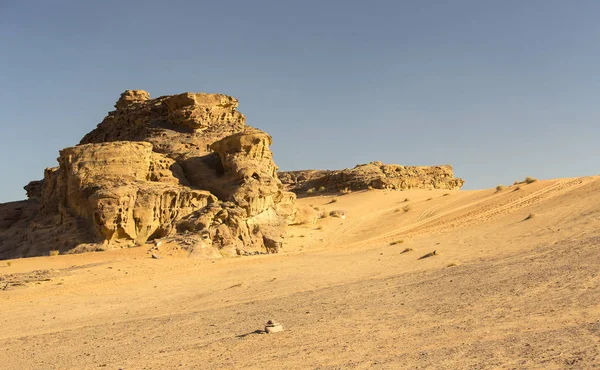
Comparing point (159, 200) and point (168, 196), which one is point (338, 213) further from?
point (159, 200)

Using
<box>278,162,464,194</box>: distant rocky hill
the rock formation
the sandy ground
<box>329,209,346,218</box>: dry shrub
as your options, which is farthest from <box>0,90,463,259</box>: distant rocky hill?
<box>278,162,464,194</box>: distant rocky hill

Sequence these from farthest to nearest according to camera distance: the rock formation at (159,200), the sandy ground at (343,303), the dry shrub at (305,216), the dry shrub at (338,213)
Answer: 1. the dry shrub at (338,213)
2. the dry shrub at (305,216)
3. the rock formation at (159,200)
4. the sandy ground at (343,303)

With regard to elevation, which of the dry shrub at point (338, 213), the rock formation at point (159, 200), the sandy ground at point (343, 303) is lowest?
the sandy ground at point (343, 303)

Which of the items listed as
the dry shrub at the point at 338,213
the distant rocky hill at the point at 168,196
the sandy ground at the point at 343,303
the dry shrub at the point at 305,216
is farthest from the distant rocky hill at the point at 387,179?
the sandy ground at the point at 343,303

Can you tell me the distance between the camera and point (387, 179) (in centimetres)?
3931

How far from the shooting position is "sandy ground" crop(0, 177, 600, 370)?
276 inches

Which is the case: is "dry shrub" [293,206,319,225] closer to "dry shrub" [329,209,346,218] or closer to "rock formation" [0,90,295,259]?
"rock formation" [0,90,295,259]

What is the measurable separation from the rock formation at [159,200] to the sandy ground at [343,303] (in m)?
1.62

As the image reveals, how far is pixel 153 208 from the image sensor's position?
63.7ft

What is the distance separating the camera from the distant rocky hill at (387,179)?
130 feet

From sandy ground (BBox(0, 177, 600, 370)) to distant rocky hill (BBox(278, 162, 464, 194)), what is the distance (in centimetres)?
1824

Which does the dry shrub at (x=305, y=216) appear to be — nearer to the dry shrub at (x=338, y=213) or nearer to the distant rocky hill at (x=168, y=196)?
the distant rocky hill at (x=168, y=196)

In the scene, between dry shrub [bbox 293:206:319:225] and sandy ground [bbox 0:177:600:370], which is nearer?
sandy ground [bbox 0:177:600:370]

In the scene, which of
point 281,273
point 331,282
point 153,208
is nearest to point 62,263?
point 153,208
